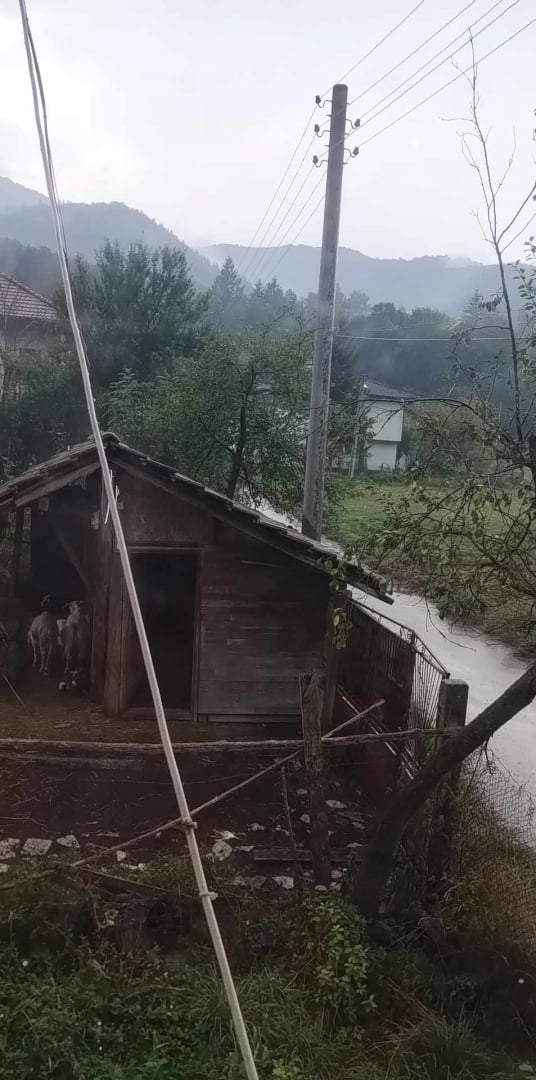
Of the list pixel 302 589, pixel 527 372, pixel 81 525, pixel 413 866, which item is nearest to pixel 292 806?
pixel 413 866

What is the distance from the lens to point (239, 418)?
46.8 feet

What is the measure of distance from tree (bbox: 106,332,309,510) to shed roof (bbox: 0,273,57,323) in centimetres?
769

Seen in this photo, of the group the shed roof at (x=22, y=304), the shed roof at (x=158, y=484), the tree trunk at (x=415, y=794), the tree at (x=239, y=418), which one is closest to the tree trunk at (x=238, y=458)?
the tree at (x=239, y=418)

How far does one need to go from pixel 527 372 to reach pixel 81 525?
759 centimetres

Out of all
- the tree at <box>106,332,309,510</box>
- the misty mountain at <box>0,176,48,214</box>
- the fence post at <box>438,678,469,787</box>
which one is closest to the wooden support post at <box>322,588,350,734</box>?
the fence post at <box>438,678,469,787</box>

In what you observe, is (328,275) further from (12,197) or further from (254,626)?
(12,197)

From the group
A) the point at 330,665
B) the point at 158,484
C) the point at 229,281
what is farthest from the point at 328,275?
the point at 229,281

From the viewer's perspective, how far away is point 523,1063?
3.84 metres

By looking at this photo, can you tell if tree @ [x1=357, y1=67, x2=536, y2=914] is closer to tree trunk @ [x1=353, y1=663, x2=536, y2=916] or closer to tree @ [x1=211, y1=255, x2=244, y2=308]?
tree trunk @ [x1=353, y1=663, x2=536, y2=916]

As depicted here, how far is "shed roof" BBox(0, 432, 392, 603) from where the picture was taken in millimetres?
7336

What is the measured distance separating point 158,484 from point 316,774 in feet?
13.4

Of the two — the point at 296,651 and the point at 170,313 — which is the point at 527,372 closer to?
the point at 296,651

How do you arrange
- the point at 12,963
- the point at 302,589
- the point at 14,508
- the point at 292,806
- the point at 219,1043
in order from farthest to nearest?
the point at 302,589
the point at 14,508
the point at 292,806
the point at 12,963
the point at 219,1043

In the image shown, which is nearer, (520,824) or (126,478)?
(520,824)
